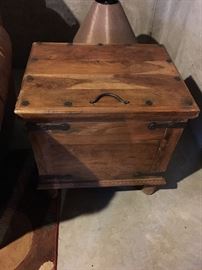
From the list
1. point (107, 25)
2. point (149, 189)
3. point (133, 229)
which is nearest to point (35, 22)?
point (107, 25)

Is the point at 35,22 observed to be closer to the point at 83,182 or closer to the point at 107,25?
the point at 107,25

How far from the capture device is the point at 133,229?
1149mm

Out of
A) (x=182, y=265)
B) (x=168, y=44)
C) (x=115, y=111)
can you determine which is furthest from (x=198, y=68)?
(x=182, y=265)

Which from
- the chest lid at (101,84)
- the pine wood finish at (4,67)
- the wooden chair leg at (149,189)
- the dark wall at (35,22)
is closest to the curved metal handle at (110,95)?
the chest lid at (101,84)

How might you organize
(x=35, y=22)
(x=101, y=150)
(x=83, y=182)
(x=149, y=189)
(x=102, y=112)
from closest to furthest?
(x=102, y=112)
(x=101, y=150)
(x=83, y=182)
(x=149, y=189)
(x=35, y=22)

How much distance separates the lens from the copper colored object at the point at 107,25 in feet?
4.26

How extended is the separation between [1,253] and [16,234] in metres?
0.09

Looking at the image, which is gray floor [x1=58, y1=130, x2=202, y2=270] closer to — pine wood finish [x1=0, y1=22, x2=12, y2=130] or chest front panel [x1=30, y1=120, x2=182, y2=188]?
chest front panel [x1=30, y1=120, x2=182, y2=188]

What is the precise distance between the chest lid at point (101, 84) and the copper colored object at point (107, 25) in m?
0.21

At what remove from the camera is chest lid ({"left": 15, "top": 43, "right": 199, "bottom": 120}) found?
856mm

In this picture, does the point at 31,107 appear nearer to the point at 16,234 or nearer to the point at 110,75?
the point at 110,75

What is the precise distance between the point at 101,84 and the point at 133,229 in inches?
24.9

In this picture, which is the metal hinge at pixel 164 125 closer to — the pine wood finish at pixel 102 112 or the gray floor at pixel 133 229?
the pine wood finish at pixel 102 112

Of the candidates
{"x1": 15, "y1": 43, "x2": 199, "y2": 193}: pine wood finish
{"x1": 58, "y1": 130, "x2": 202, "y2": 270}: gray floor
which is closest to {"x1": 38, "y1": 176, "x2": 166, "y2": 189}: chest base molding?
{"x1": 15, "y1": 43, "x2": 199, "y2": 193}: pine wood finish
